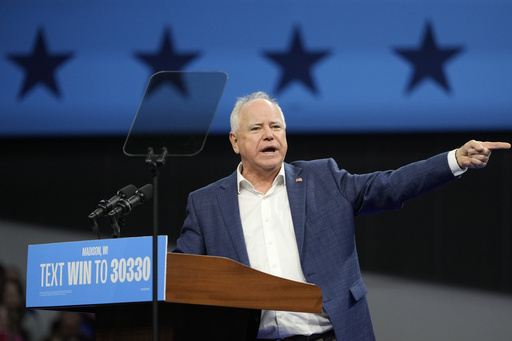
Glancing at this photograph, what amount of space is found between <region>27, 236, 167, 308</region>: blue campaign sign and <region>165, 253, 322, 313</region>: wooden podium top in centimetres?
6

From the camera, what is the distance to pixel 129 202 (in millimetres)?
2121

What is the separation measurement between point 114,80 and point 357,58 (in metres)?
1.69

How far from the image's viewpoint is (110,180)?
4.49 m

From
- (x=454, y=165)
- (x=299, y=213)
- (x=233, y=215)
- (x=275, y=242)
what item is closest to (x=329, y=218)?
(x=299, y=213)

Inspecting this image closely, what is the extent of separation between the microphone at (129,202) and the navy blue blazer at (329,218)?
0.40m

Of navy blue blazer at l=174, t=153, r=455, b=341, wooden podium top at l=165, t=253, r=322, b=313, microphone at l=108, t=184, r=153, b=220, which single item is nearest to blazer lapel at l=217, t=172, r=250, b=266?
navy blue blazer at l=174, t=153, r=455, b=341

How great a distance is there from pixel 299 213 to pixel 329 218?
117 millimetres

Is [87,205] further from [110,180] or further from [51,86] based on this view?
[51,86]

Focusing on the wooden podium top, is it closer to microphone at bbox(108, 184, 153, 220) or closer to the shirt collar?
microphone at bbox(108, 184, 153, 220)

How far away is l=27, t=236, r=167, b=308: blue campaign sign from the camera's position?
6.02 feet

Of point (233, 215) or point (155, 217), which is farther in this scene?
point (233, 215)

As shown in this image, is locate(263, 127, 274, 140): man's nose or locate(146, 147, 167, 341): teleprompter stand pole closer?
locate(146, 147, 167, 341): teleprompter stand pole

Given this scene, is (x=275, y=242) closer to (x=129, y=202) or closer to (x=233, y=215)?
(x=233, y=215)

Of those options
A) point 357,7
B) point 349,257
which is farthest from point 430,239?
point 349,257
